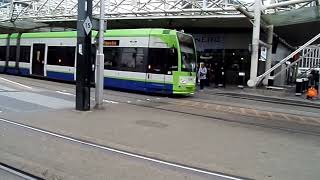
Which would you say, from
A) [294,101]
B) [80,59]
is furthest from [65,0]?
[80,59]

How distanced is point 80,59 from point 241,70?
27959mm

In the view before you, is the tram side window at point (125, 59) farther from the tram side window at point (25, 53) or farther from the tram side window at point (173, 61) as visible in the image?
the tram side window at point (25, 53)

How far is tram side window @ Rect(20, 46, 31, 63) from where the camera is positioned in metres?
32.7

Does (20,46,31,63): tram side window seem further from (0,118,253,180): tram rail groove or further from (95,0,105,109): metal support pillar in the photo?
(0,118,253,180): tram rail groove

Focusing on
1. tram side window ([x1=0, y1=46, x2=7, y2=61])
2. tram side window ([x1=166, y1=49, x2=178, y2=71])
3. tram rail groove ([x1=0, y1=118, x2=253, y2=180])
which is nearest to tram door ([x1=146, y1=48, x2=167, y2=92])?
tram side window ([x1=166, y1=49, x2=178, y2=71])

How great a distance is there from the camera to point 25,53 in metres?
33.1

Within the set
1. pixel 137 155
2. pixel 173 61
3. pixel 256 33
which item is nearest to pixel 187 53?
pixel 173 61

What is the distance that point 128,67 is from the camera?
974 inches

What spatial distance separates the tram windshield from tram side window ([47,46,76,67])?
728 centimetres

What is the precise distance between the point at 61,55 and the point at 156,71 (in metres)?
7.99

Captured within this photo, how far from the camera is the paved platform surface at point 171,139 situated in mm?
8273

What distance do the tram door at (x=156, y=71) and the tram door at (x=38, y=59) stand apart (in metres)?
9.68

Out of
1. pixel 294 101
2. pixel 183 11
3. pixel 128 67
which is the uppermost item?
pixel 183 11

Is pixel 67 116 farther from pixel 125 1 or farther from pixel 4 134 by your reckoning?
pixel 125 1
